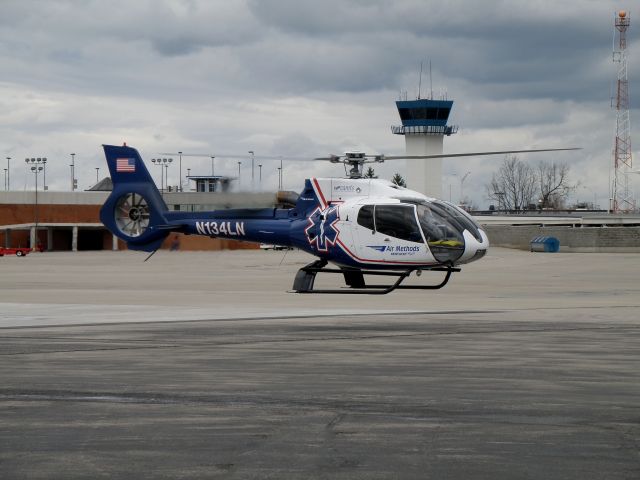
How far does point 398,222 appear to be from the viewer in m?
27.5

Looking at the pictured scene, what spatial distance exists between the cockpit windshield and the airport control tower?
97.0m

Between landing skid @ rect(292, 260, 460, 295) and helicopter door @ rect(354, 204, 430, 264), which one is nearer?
helicopter door @ rect(354, 204, 430, 264)

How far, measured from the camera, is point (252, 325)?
20.0 m

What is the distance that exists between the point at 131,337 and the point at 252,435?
946 cm

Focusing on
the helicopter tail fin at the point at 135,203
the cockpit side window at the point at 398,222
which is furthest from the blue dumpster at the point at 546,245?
the cockpit side window at the point at 398,222

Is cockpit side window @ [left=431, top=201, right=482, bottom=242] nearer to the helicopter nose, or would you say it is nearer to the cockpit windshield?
the cockpit windshield

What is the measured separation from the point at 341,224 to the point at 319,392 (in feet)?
58.2

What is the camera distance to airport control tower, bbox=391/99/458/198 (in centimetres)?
12419

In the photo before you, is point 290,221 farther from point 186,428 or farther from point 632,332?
point 186,428

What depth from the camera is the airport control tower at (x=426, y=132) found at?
124m

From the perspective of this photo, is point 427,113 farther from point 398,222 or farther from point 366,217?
point 398,222

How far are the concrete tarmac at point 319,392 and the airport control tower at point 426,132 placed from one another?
99.9 meters

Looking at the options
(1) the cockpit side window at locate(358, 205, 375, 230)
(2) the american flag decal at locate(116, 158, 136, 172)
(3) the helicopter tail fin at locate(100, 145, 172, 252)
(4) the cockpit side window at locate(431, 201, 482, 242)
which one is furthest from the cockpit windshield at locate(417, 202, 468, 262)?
(2) the american flag decal at locate(116, 158, 136, 172)

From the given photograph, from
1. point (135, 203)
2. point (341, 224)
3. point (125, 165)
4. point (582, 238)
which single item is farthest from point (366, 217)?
point (582, 238)
